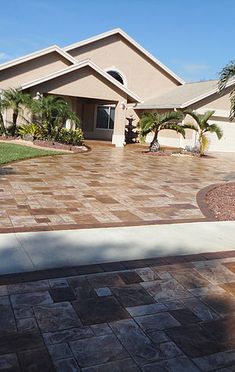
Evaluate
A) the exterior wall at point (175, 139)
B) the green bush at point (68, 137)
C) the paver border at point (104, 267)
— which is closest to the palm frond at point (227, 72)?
the paver border at point (104, 267)

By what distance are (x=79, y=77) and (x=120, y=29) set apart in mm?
7820

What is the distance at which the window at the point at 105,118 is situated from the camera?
27.4m

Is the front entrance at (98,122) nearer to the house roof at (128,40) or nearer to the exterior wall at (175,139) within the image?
the exterior wall at (175,139)

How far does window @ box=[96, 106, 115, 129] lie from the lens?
27.4m

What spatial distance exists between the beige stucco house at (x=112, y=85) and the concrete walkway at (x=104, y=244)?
1628cm

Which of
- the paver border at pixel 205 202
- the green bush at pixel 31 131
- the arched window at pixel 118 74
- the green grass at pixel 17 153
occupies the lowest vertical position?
the green grass at pixel 17 153

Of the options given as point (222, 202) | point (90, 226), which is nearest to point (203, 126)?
point (222, 202)

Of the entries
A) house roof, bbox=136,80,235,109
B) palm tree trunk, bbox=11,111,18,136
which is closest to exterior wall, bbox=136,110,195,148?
house roof, bbox=136,80,235,109

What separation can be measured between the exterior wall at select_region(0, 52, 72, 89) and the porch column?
180 inches

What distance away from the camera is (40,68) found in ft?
78.7

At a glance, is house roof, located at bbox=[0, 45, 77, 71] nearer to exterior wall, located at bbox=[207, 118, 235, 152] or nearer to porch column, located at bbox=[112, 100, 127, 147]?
porch column, located at bbox=[112, 100, 127, 147]

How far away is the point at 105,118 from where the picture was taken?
27.6m

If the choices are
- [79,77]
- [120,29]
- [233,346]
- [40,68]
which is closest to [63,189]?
[233,346]

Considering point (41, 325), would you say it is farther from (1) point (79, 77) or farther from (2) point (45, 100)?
(1) point (79, 77)
